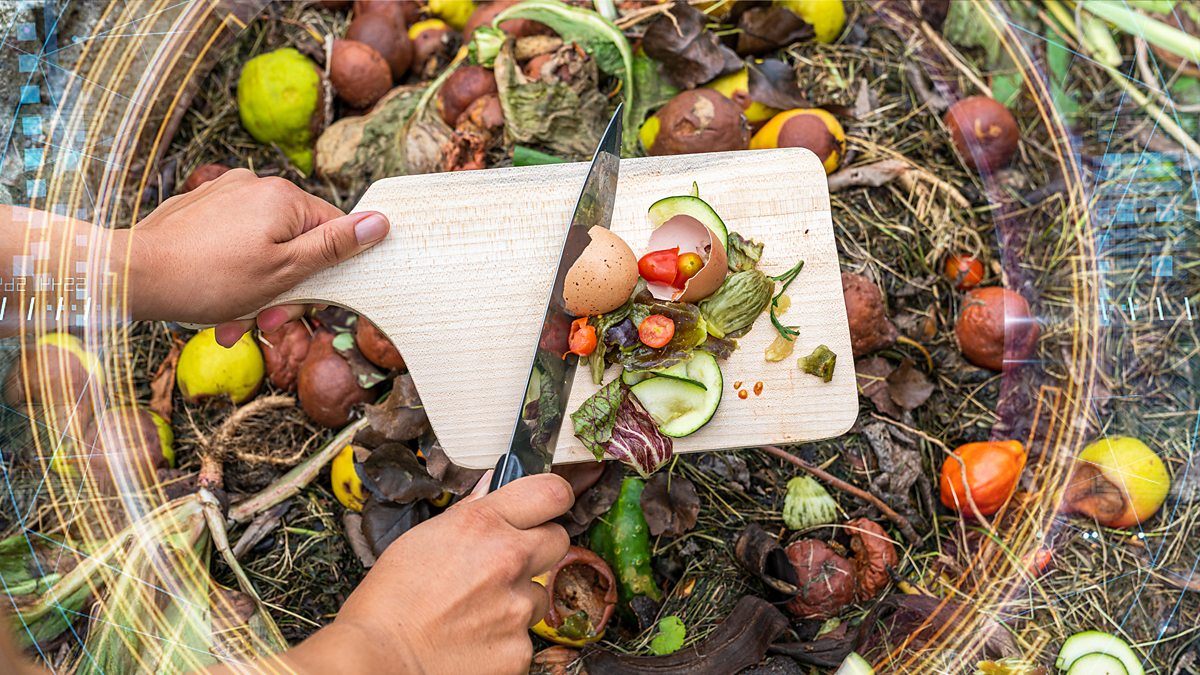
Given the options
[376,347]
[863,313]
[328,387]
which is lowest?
[863,313]

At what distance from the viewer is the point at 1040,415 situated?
3463 millimetres

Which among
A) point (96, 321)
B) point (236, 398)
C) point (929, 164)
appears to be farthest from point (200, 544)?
point (929, 164)

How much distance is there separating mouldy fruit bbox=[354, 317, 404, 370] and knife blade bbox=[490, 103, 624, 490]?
90 centimetres

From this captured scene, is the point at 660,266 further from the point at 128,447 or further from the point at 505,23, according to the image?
the point at 128,447

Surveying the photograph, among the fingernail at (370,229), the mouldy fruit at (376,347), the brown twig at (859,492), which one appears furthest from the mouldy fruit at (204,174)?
the brown twig at (859,492)

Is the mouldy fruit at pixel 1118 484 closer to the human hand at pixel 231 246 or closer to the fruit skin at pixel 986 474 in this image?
the fruit skin at pixel 986 474

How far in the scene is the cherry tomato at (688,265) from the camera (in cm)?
268

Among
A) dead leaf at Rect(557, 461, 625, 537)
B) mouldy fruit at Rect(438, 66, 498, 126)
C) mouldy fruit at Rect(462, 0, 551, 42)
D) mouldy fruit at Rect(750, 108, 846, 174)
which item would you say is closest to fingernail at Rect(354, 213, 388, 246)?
mouldy fruit at Rect(438, 66, 498, 126)

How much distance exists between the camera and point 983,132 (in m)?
3.78

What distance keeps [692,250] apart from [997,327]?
159 cm

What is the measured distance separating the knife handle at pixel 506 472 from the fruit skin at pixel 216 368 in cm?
162

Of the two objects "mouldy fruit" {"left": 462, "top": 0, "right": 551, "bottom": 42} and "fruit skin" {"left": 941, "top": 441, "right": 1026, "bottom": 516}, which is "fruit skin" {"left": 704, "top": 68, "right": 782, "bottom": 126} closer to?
"mouldy fruit" {"left": 462, "top": 0, "right": 551, "bottom": 42}

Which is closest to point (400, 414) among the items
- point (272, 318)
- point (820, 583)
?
point (272, 318)

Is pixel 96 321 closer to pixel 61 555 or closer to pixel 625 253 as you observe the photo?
pixel 61 555
